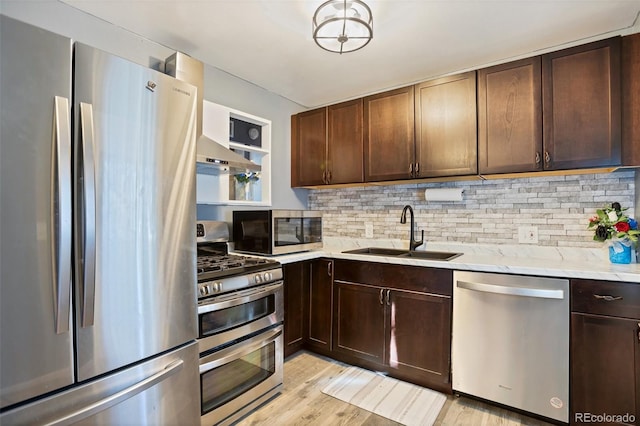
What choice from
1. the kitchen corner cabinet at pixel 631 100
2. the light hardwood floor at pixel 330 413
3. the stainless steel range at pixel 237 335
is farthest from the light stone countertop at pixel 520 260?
the light hardwood floor at pixel 330 413

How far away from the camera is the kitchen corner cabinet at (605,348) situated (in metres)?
1.62

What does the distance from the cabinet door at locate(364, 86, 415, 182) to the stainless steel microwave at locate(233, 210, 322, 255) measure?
68 centimetres

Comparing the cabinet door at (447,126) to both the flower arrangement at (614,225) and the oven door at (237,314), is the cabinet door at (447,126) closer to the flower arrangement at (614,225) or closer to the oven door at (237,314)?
the flower arrangement at (614,225)

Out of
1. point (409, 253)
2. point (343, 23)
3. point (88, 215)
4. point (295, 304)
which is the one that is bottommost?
point (295, 304)

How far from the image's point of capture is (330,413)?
1955mm

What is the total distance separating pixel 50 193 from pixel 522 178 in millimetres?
2750

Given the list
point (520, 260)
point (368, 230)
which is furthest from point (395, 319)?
point (368, 230)

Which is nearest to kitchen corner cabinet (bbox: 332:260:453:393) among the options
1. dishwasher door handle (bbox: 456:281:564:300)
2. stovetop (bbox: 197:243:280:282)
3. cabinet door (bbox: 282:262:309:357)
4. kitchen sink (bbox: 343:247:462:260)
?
dishwasher door handle (bbox: 456:281:564:300)

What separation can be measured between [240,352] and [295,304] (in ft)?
2.67

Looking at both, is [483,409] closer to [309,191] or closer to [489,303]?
[489,303]

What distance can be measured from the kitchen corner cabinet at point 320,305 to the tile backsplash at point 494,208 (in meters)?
0.70

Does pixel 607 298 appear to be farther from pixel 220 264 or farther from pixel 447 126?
pixel 220 264

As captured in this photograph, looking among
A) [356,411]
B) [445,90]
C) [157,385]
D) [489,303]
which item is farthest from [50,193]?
[445,90]

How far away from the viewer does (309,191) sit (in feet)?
11.8
